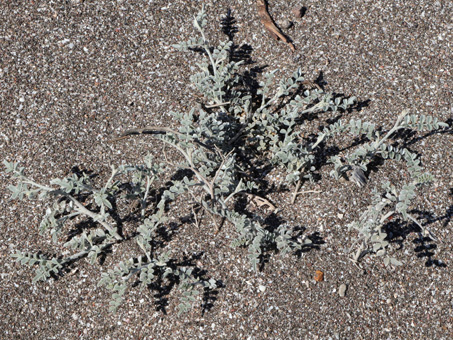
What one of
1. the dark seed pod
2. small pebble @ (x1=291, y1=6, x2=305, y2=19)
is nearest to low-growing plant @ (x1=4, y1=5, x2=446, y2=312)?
the dark seed pod

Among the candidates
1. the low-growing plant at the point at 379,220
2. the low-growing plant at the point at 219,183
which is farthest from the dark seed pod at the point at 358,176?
the low-growing plant at the point at 379,220

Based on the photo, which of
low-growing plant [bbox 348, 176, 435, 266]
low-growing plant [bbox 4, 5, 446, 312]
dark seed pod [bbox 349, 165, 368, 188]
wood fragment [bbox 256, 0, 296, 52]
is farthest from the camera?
wood fragment [bbox 256, 0, 296, 52]

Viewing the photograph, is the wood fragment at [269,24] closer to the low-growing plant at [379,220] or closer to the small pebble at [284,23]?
the small pebble at [284,23]

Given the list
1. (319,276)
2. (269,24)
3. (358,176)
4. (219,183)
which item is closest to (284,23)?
(269,24)

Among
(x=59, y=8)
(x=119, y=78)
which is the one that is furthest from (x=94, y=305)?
(x=59, y=8)

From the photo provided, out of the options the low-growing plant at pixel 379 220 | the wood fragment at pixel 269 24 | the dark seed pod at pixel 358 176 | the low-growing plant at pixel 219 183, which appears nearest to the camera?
→ the low-growing plant at pixel 379 220

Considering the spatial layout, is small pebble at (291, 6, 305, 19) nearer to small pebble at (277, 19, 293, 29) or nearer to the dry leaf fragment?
small pebble at (277, 19, 293, 29)
